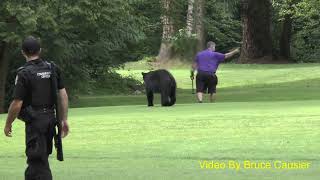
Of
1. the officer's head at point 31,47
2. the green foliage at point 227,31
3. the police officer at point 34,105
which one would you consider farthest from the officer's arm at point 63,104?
the green foliage at point 227,31

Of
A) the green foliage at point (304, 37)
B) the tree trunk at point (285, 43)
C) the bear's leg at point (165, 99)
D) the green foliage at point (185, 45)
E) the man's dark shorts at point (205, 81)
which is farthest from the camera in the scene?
the green foliage at point (304, 37)

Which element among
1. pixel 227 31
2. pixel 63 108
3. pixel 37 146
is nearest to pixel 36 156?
pixel 37 146

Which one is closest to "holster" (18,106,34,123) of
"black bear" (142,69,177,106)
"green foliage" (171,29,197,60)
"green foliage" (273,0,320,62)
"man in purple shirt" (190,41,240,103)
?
"black bear" (142,69,177,106)

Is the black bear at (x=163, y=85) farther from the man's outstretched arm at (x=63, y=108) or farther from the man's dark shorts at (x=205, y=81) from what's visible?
the man's outstretched arm at (x=63, y=108)

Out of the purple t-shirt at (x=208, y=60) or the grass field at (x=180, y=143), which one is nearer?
the grass field at (x=180, y=143)

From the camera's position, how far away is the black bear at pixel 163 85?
22125 millimetres

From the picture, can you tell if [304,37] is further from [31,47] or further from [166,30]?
[31,47]

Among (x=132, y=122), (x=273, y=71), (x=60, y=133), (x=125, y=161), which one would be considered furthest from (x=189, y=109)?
(x=273, y=71)

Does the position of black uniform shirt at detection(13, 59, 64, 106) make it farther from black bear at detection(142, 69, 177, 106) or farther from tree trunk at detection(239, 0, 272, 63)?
tree trunk at detection(239, 0, 272, 63)

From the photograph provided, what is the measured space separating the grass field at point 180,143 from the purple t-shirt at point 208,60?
9.31 ft

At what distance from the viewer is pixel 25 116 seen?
339 inches

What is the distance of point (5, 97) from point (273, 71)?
63.9 feet

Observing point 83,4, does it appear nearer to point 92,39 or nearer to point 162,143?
point 92,39

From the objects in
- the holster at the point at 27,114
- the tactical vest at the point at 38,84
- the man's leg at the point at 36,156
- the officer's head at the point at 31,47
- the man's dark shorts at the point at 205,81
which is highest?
the officer's head at the point at 31,47
